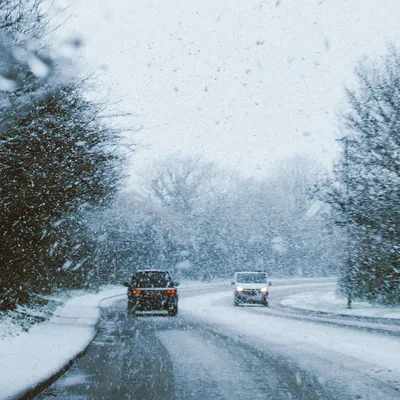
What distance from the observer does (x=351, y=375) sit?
968 centimetres

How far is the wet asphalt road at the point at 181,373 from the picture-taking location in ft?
27.1

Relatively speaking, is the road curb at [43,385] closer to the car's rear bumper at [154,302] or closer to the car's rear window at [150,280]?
the car's rear bumper at [154,302]

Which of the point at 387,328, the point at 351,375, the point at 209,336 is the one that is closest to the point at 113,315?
the point at 209,336

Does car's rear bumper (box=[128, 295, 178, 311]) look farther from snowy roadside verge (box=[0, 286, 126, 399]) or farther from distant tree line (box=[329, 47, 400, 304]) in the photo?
distant tree line (box=[329, 47, 400, 304])

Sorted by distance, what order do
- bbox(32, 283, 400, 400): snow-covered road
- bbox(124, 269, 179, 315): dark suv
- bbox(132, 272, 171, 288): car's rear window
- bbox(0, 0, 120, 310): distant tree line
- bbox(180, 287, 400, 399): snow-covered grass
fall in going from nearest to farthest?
1. bbox(32, 283, 400, 400): snow-covered road
2. bbox(180, 287, 400, 399): snow-covered grass
3. bbox(0, 0, 120, 310): distant tree line
4. bbox(124, 269, 179, 315): dark suv
5. bbox(132, 272, 171, 288): car's rear window

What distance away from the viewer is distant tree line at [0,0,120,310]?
10836 millimetres

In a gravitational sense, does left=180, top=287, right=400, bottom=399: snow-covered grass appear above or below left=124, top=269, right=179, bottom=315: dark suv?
below

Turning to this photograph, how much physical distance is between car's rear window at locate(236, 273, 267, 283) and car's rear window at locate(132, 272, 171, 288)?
8.63m

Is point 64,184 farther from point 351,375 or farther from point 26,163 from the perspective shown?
point 351,375

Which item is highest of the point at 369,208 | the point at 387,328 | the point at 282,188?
the point at 282,188

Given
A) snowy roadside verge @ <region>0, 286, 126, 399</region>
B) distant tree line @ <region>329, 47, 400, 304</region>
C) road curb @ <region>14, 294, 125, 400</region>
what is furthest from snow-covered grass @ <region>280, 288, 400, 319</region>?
road curb @ <region>14, 294, 125, 400</region>

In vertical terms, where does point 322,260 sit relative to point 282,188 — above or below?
below

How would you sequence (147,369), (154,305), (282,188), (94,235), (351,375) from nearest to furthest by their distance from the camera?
(351,375) < (147,369) < (154,305) < (94,235) < (282,188)

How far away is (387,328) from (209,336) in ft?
21.0
